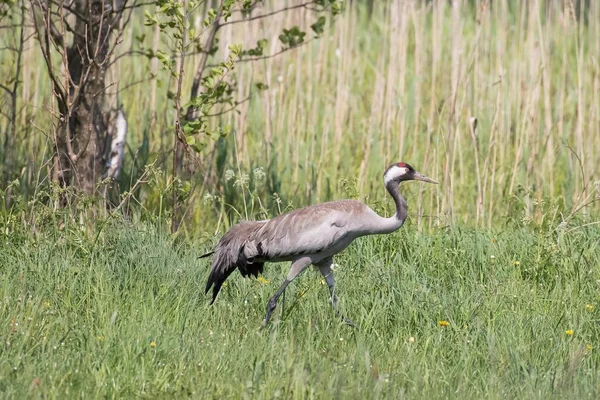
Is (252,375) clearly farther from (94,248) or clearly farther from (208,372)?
(94,248)

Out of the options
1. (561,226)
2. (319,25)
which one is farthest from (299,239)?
(319,25)

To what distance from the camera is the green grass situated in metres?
4.26

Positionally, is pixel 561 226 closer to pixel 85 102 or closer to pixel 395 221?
pixel 395 221

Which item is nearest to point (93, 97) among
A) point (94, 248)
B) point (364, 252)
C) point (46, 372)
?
point (94, 248)

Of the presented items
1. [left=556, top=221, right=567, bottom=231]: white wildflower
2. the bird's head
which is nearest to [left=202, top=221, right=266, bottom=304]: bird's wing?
the bird's head

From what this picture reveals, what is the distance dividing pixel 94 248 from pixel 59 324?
1074mm

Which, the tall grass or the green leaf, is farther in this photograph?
the tall grass

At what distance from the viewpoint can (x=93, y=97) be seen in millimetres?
6441

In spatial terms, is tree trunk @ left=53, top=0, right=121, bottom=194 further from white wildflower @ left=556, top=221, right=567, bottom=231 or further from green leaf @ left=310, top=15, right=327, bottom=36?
white wildflower @ left=556, top=221, right=567, bottom=231

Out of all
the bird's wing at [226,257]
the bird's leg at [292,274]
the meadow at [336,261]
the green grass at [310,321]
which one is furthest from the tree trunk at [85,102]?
the bird's leg at [292,274]

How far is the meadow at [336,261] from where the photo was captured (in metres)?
4.40

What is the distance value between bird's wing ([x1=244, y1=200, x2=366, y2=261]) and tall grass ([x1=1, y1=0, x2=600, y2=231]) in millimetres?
1519

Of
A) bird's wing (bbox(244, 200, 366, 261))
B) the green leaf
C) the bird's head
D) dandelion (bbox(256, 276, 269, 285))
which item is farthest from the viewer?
the green leaf

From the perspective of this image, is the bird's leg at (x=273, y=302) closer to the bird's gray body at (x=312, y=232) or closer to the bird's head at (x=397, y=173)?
the bird's gray body at (x=312, y=232)
